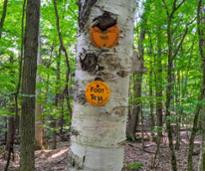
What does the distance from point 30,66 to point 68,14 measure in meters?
3.86

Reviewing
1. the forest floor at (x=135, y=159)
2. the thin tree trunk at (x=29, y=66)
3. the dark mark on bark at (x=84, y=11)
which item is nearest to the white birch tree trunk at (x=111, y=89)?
the dark mark on bark at (x=84, y=11)

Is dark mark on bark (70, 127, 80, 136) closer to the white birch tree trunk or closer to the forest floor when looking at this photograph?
the white birch tree trunk

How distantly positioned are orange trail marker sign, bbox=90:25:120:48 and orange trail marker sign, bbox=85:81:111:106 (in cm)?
13

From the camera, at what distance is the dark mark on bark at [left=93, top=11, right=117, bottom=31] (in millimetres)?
1022

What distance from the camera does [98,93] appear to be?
101 cm

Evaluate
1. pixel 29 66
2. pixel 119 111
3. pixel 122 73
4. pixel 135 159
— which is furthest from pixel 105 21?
pixel 135 159

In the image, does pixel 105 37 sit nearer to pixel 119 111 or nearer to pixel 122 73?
pixel 122 73

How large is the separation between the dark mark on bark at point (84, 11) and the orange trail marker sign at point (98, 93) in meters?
0.21

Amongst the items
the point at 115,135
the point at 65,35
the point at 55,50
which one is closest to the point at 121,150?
the point at 115,135

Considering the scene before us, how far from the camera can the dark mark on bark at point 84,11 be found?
1.05m

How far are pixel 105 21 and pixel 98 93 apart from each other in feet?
0.79

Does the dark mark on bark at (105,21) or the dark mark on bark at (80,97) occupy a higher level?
the dark mark on bark at (105,21)

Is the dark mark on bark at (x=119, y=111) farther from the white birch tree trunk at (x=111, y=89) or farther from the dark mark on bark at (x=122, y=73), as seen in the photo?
the dark mark on bark at (x=122, y=73)

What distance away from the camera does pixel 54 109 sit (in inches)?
498
